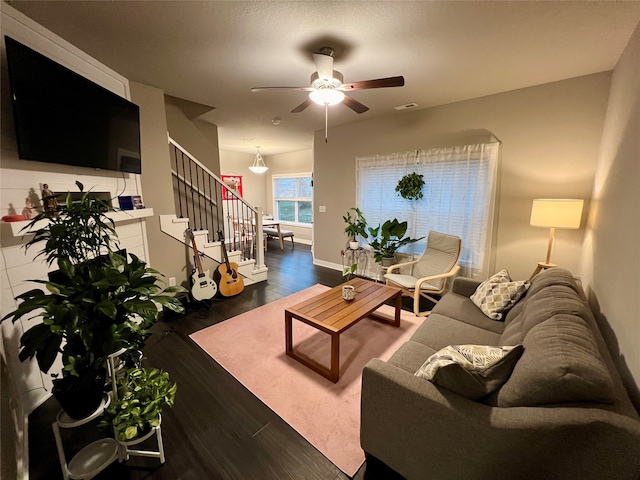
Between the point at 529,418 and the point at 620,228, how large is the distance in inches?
62.6

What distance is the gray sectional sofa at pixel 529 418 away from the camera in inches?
33.9

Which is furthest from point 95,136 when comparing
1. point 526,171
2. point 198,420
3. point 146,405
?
point 526,171

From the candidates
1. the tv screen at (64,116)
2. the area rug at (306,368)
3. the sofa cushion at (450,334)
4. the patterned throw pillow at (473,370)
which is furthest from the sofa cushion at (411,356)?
the tv screen at (64,116)

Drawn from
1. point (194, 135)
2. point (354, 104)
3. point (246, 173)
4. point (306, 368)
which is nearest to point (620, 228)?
point (354, 104)

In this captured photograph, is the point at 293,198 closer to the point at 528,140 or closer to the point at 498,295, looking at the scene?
the point at 528,140

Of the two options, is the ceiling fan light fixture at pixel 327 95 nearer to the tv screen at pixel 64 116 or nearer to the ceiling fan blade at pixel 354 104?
the ceiling fan blade at pixel 354 104

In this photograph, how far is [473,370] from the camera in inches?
46.3

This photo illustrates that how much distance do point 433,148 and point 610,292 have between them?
102 inches

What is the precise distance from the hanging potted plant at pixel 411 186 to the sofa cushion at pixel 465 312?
5.45 feet

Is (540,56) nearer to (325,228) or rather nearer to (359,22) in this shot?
(359,22)

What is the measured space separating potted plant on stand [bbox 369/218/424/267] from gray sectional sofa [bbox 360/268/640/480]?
7.83ft

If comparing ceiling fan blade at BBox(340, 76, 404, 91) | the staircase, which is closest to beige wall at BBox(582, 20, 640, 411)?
ceiling fan blade at BBox(340, 76, 404, 91)

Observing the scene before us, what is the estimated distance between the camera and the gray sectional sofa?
861 mm

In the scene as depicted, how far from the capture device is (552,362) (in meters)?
1.01
